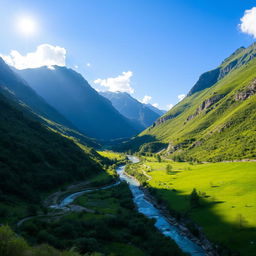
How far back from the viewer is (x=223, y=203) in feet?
250

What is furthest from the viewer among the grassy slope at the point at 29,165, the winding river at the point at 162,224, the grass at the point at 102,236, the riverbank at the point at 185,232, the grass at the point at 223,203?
the grassy slope at the point at 29,165

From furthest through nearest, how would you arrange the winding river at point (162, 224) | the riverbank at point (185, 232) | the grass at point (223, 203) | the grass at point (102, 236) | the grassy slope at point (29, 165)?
the grassy slope at point (29, 165) → the winding river at point (162, 224) → the grass at point (223, 203) → the riverbank at point (185, 232) → the grass at point (102, 236)

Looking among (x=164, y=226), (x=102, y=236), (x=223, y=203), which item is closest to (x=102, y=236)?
(x=102, y=236)

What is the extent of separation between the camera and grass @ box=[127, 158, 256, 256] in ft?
172

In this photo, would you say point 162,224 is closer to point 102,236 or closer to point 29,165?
point 102,236

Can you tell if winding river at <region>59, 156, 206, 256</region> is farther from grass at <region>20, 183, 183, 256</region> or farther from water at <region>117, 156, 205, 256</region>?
grass at <region>20, 183, 183, 256</region>

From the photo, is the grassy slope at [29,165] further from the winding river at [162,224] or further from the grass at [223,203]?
the grass at [223,203]

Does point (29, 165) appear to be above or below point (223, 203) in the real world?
below

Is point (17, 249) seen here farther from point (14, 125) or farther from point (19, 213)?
point (14, 125)

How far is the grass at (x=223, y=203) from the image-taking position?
52.4 metres

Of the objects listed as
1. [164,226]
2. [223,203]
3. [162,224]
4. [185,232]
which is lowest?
[162,224]

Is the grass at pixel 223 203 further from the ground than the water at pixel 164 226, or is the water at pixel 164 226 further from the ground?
the grass at pixel 223 203

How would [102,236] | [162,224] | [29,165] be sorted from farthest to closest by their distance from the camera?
1. [29,165]
2. [162,224]
3. [102,236]

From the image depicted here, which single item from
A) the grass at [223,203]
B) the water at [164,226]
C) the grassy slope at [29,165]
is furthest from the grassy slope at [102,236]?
the grass at [223,203]
